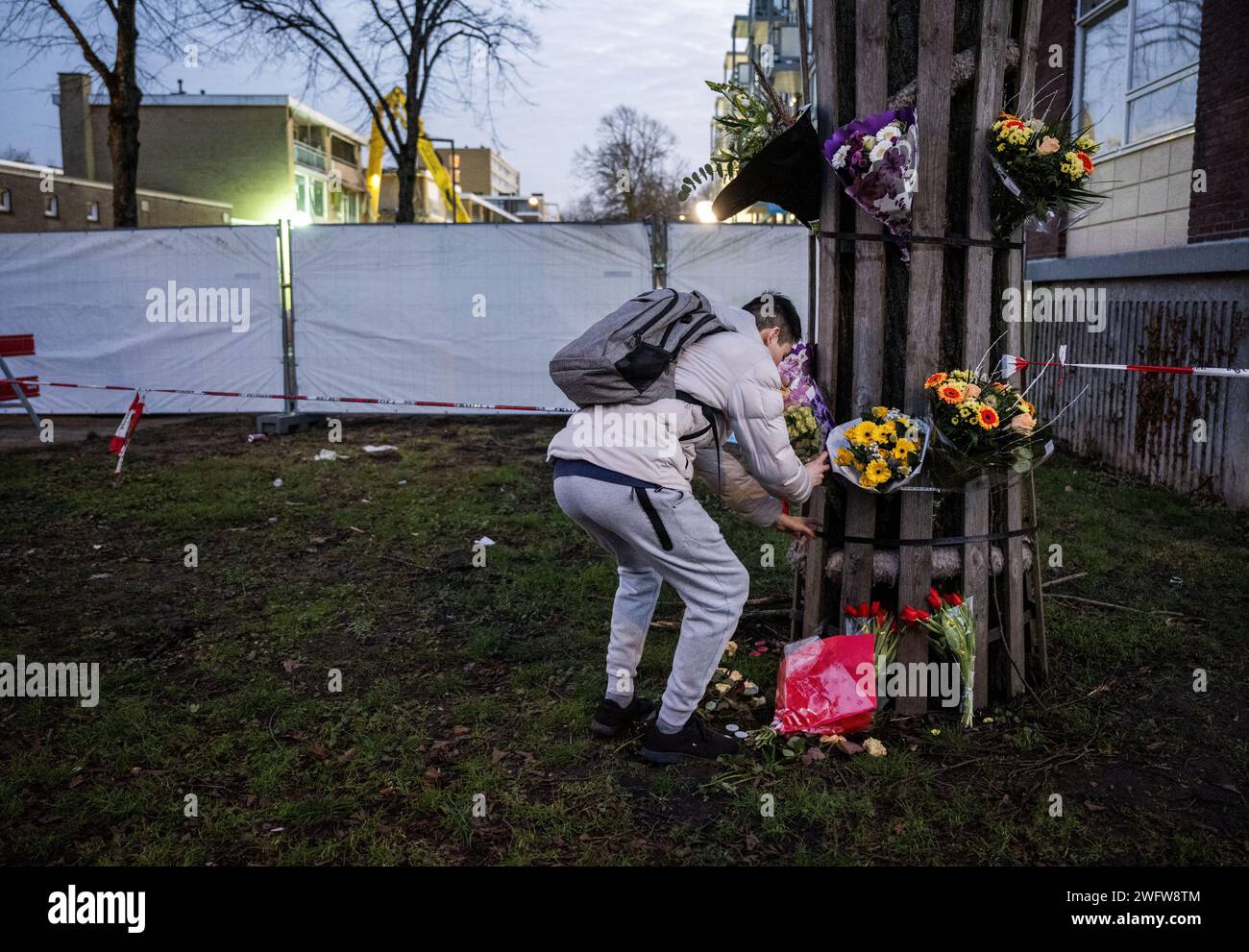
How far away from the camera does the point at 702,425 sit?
345 cm

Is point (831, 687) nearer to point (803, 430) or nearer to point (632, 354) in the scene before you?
point (803, 430)

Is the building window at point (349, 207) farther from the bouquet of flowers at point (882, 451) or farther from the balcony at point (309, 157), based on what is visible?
the bouquet of flowers at point (882, 451)

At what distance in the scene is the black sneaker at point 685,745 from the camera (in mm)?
3646

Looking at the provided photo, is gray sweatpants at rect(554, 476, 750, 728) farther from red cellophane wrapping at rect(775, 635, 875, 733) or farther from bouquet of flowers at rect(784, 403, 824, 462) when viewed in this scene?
bouquet of flowers at rect(784, 403, 824, 462)

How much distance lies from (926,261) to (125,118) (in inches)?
683

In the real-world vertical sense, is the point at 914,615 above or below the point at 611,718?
above

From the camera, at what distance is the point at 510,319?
11.5 meters

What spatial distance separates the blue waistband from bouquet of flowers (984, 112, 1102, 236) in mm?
1832

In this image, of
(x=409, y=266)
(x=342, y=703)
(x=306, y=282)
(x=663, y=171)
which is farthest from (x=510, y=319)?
(x=663, y=171)

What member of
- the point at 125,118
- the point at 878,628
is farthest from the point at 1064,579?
the point at 125,118

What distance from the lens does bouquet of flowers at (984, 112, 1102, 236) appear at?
3.53 metres

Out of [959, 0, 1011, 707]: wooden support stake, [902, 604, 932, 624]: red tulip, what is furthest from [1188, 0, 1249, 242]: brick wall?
[902, 604, 932, 624]: red tulip

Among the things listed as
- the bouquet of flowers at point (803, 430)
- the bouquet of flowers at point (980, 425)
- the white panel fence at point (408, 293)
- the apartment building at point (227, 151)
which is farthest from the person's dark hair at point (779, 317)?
the apartment building at point (227, 151)
